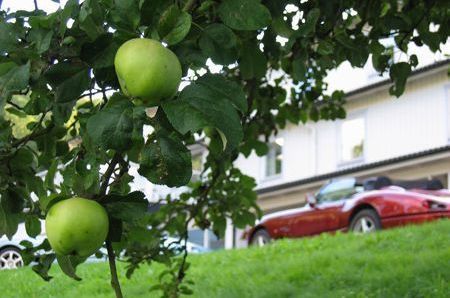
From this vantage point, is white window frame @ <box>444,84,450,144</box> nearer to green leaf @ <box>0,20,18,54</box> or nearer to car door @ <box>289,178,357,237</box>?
car door @ <box>289,178,357,237</box>

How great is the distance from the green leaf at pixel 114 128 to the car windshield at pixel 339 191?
36.5 ft

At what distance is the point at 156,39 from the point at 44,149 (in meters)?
1.53

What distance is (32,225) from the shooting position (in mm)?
2885

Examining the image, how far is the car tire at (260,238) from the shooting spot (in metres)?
13.5

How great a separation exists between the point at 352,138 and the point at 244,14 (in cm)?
1929

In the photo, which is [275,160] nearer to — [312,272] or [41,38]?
[312,272]

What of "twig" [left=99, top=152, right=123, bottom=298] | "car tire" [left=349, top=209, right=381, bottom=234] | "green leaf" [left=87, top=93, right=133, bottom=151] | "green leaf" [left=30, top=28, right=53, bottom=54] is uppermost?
"car tire" [left=349, top=209, right=381, bottom=234]

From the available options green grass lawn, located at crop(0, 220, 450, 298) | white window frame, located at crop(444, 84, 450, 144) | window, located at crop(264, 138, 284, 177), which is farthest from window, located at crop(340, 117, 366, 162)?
green grass lawn, located at crop(0, 220, 450, 298)

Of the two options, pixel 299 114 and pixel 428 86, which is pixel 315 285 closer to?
pixel 299 114

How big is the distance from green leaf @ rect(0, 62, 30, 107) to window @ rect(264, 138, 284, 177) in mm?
20915

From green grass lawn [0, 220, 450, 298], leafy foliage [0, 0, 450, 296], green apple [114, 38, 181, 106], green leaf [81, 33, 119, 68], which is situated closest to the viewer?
green apple [114, 38, 181, 106]

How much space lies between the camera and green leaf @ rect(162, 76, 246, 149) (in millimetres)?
1545

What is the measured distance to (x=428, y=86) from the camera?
1856 centimetres

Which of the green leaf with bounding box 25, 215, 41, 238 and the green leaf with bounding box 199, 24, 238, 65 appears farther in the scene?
the green leaf with bounding box 25, 215, 41, 238
